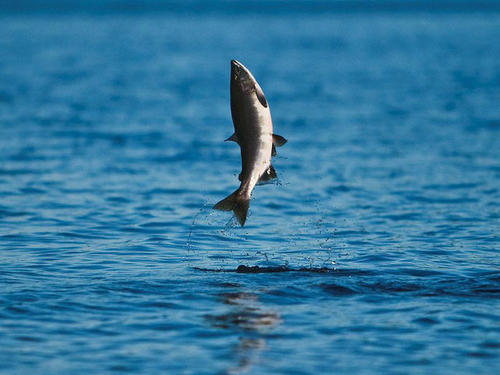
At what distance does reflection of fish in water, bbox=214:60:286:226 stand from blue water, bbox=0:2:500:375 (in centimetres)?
→ 176

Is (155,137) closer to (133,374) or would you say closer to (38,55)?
(133,374)

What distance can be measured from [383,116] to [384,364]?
26490 mm

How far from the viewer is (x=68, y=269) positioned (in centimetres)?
1391

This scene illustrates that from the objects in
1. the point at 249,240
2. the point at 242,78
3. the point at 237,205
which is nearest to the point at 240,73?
the point at 242,78

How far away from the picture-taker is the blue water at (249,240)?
10.4 meters

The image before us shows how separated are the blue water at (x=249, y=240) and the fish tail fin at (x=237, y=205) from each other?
1231mm

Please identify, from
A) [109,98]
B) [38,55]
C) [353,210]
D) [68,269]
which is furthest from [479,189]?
[38,55]

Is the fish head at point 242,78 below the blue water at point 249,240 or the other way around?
the other way around

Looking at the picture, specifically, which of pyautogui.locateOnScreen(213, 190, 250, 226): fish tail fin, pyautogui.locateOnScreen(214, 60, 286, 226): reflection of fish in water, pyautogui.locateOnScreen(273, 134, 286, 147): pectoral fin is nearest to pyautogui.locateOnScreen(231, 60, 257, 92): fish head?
pyautogui.locateOnScreen(214, 60, 286, 226): reflection of fish in water

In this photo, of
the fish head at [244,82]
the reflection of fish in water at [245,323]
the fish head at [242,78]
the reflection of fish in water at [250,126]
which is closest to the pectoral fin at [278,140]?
the reflection of fish in water at [250,126]

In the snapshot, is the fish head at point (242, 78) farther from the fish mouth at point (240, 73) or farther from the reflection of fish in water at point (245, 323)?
the reflection of fish in water at point (245, 323)

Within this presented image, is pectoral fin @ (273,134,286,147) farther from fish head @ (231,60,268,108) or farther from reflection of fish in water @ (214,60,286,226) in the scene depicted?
fish head @ (231,60,268,108)

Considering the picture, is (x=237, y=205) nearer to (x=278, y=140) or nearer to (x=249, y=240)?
(x=278, y=140)

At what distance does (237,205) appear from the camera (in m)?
11.2
